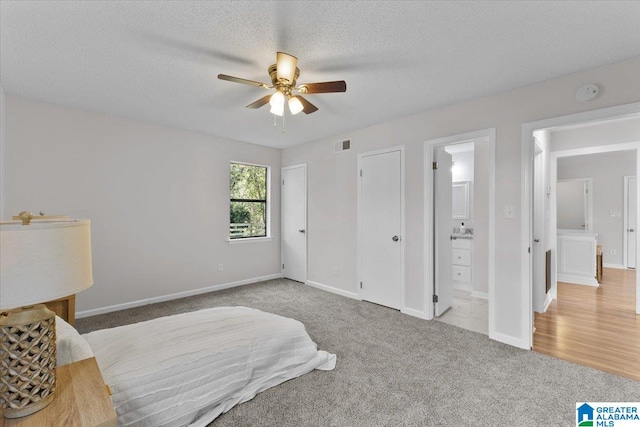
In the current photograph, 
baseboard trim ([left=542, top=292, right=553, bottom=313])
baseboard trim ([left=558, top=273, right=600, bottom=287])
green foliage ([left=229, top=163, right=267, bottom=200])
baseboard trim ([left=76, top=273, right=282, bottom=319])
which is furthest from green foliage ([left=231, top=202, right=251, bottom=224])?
baseboard trim ([left=558, top=273, right=600, bottom=287])

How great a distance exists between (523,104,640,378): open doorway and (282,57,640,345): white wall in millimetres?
113

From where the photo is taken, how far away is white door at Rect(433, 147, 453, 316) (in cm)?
356

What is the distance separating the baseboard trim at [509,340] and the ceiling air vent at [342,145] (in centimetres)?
297

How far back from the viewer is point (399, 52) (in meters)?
2.22

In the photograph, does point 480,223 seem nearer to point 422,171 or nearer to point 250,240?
point 422,171

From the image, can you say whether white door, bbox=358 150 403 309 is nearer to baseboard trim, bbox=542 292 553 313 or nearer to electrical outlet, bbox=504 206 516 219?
electrical outlet, bbox=504 206 516 219

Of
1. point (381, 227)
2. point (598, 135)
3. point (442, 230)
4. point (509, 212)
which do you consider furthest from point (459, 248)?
point (598, 135)

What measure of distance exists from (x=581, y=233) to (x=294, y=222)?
5107 millimetres

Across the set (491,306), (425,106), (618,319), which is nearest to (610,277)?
(618,319)

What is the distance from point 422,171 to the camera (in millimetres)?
3551

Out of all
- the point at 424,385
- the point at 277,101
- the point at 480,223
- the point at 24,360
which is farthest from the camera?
the point at 480,223

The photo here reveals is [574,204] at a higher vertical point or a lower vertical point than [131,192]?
lower

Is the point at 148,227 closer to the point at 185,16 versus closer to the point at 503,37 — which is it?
the point at 185,16

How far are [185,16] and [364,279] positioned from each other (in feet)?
11.7
